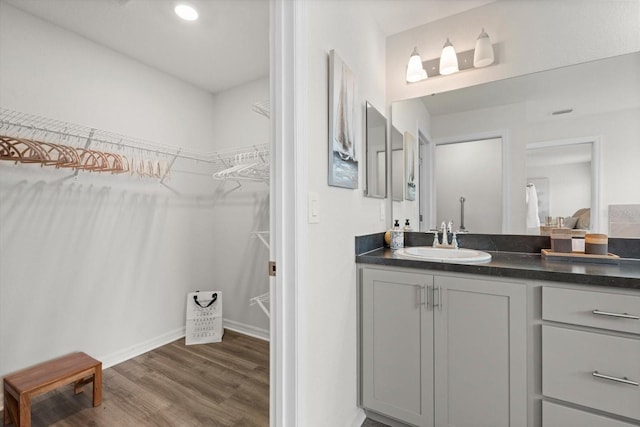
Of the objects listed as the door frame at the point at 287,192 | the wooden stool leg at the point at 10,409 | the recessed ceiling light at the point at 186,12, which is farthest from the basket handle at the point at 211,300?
the recessed ceiling light at the point at 186,12

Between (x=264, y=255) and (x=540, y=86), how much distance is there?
93.5 inches

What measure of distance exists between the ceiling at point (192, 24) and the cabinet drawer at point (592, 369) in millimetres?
1953

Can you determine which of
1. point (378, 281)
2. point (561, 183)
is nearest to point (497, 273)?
point (378, 281)

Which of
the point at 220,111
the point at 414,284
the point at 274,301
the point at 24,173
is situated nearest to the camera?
the point at 274,301

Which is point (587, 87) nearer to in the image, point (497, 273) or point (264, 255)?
point (497, 273)

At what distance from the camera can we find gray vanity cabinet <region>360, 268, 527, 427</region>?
1.25 metres

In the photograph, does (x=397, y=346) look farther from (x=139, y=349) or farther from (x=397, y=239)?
(x=139, y=349)

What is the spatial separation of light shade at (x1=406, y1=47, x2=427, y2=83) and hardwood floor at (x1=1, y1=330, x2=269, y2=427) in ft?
7.86

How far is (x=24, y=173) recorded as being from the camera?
183 cm

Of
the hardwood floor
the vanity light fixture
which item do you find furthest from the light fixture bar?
the hardwood floor

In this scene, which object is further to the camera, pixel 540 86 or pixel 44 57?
pixel 44 57

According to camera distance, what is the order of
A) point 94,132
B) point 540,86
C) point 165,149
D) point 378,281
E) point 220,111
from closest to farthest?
point 378,281
point 540,86
point 94,132
point 165,149
point 220,111

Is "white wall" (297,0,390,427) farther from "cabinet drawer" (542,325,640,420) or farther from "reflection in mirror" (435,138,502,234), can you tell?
"cabinet drawer" (542,325,640,420)

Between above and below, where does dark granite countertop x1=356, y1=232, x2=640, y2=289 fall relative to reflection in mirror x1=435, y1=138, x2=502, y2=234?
below
